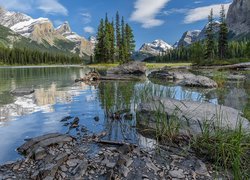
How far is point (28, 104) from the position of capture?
14.9 metres

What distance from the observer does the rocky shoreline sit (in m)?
5.59

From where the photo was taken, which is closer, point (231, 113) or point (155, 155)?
point (155, 155)

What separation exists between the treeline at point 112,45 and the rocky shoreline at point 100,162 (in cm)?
7544

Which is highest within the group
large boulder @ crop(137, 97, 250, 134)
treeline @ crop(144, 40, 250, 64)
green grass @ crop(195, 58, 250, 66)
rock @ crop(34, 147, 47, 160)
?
treeline @ crop(144, 40, 250, 64)

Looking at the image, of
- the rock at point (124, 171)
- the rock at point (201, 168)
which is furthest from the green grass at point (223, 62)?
the rock at point (124, 171)

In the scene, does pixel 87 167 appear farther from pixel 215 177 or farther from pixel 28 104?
pixel 28 104

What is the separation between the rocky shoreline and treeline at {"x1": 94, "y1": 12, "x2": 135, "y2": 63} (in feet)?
248

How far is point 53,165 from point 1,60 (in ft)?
547

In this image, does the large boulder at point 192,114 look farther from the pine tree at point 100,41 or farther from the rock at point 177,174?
the pine tree at point 100,41

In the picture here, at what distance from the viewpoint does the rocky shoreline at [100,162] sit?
559 centimetres

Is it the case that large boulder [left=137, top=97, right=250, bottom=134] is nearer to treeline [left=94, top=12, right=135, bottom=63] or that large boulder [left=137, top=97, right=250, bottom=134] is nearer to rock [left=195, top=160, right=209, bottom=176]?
rock [left=195, top=160, right=209, bottom=176]

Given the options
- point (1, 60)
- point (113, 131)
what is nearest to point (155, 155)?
point (113, 131)

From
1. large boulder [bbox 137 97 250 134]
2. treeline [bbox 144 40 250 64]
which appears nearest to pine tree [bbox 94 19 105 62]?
treeline [bbox 144 40 250 64]

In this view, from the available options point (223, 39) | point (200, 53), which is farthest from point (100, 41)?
point (223, 39)
